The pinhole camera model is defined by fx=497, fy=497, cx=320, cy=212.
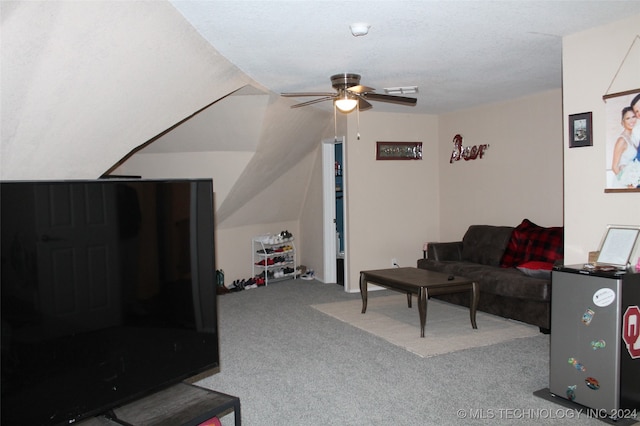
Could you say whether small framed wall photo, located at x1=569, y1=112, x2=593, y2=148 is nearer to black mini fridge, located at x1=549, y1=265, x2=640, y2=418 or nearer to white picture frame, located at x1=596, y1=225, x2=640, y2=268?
white picture frame, located at x1=596, y1=225, x2=640, y2=268

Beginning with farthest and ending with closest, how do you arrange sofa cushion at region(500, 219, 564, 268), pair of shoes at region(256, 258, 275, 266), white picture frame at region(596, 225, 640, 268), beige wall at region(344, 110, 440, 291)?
pair of shoes at region(256, 258, 275, 266) < beige wall at region(344, 110, 440, 291) < sofa cushion at region(500, 219, 564, 268) < white picture frame at region(596, 225, 640, 268)

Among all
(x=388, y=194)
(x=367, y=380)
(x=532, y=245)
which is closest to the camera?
(x=367, y=380)

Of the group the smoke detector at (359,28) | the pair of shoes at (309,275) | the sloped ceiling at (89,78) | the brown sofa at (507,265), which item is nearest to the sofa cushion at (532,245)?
the brown sofa at (507,265)

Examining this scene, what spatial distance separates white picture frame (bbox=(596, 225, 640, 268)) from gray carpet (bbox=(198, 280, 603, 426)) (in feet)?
3.08

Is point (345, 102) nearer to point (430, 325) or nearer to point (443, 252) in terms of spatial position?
point (430, 325)

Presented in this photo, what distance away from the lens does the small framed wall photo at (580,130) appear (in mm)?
3455

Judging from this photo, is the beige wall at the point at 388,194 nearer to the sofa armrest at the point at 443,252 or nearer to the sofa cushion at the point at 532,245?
the sofa armrest at the point at 443,252

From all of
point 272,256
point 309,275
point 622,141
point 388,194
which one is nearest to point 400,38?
point 622,141

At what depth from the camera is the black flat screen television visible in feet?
5.23

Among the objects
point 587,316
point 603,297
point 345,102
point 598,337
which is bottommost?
point 598,337

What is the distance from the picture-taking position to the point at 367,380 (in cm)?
352

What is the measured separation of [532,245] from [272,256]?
363cm

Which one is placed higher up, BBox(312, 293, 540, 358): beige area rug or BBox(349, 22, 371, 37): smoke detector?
BBox(349, 22, 371, 37): smoke detector

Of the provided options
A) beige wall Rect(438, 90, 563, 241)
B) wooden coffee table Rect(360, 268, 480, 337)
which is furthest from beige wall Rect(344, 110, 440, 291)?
wooden coffee table Rect(360, 268, 480, 337)
